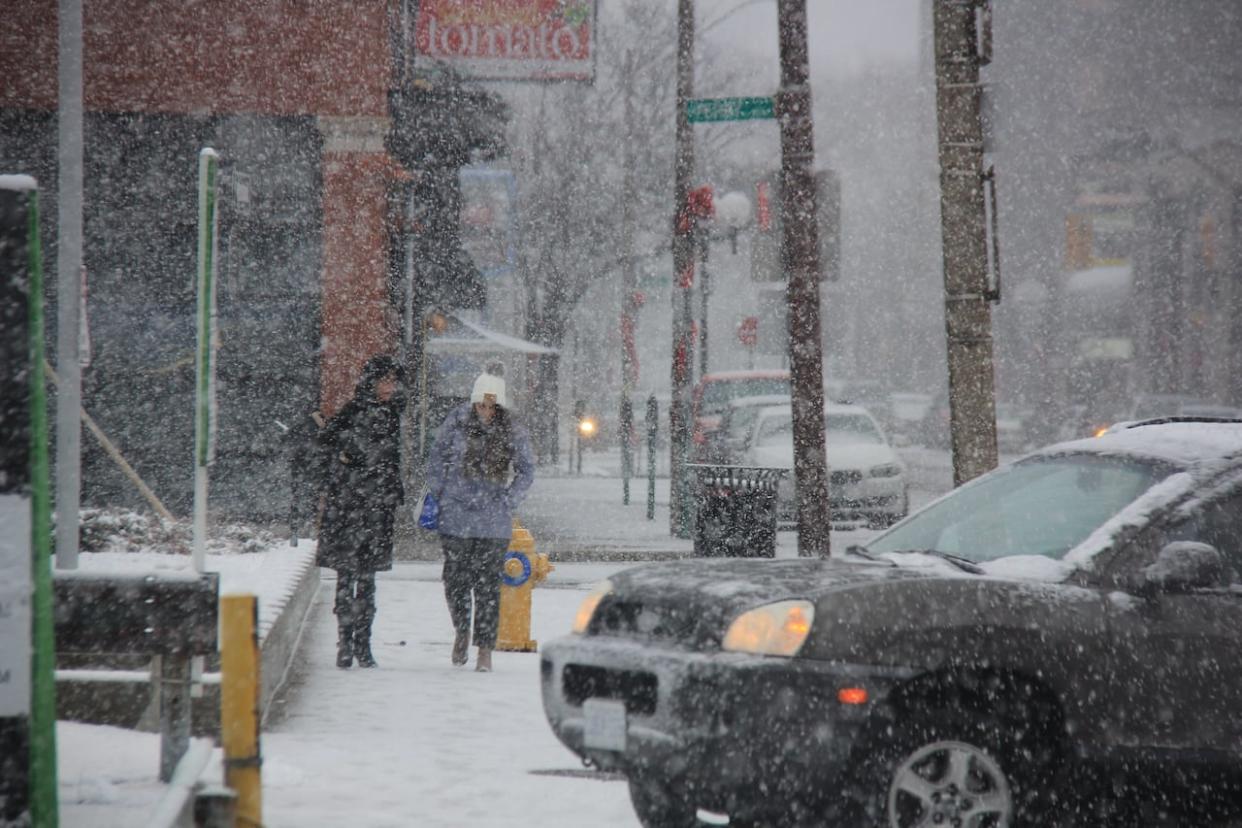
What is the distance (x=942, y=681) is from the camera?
203 inches

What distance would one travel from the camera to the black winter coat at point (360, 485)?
9875 millimetres

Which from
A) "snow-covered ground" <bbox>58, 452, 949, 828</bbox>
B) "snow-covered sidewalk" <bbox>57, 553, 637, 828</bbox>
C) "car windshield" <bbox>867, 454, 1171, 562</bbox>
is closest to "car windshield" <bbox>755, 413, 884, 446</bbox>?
"snow-covered ground" <bbox>58, 452, 949, 828</bbox>

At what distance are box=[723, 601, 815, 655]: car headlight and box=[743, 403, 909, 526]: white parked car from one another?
556 inches

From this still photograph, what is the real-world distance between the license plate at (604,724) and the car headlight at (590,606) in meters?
0.50

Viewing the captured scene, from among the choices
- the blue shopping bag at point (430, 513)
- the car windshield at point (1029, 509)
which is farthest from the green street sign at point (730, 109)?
the car windshield at point (1029, 509)

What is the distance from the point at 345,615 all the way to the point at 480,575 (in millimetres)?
852

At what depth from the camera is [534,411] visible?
40.3m

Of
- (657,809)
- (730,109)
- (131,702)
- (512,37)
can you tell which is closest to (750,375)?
(512,37)

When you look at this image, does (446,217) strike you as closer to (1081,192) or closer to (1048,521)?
(1048,521)

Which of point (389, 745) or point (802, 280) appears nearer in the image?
point (389, 745)

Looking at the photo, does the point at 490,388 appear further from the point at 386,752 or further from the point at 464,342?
the point at 464,342

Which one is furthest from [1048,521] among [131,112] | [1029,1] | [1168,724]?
[1029,1]

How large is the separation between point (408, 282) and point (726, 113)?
9.25 metres

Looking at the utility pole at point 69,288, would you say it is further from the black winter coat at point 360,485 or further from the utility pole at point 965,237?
the utility pole at point 965,237
